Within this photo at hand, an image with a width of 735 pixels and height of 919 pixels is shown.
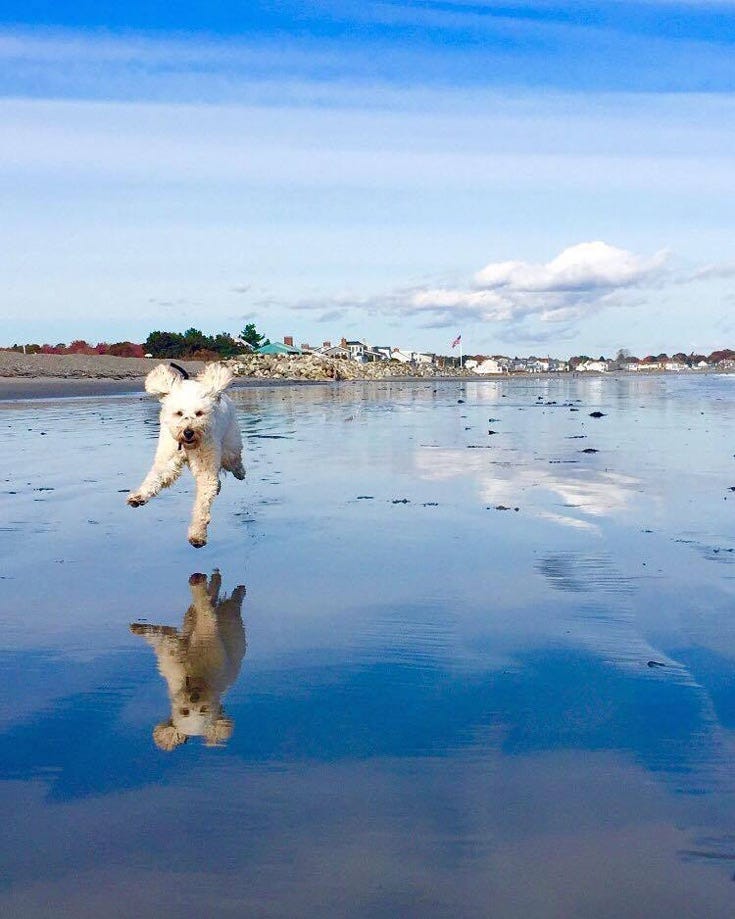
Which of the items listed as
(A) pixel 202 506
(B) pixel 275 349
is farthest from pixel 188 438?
(B) pixel 275 349

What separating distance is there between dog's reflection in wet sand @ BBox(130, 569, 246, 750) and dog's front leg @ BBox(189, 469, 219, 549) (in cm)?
114

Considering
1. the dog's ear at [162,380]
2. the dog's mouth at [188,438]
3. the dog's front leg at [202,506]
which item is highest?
the dog's ear at [162,380]

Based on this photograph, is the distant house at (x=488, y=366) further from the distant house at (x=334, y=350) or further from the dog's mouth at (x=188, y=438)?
the dog's mouth at (x=188, y=438)

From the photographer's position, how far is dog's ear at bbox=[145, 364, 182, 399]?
25.6 feet

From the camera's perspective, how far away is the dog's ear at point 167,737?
131 inches

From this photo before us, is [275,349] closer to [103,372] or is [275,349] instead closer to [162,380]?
[103,372]

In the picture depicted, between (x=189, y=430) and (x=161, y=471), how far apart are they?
0.57 meters

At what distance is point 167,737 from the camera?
3400mm

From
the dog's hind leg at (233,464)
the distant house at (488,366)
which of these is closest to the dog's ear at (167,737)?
the dog's hind leg at (233,464)

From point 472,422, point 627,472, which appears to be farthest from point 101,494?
point 472,422

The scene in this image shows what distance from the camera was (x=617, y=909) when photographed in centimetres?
235

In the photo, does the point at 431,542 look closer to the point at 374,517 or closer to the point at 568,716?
the point at 374,517

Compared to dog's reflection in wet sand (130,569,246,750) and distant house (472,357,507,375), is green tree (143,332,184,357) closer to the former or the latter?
dog's reflection in wet sand (130,569,246,750)

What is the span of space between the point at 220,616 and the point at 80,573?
136 cm
